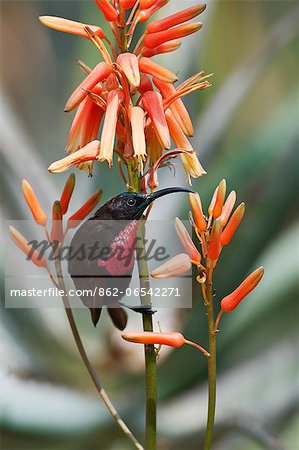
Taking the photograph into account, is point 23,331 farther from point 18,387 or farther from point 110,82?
point 110,82

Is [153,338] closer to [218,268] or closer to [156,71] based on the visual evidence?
[156,71]

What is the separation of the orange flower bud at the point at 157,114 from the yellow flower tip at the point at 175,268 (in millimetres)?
76

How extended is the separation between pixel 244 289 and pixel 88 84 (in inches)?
6.6

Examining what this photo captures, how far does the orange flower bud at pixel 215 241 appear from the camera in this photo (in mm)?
398

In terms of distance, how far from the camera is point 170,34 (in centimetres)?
43

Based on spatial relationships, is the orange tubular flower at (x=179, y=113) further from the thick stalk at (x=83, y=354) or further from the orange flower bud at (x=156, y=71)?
the thick stalk at (x=83, y=354)

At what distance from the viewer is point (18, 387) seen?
0.94m

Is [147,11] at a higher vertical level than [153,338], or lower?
higher

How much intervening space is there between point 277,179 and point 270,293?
0.61ft

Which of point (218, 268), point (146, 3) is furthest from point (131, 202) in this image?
point (218, 268)

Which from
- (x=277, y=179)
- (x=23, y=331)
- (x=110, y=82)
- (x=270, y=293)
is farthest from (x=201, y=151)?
(x=110, y=82)

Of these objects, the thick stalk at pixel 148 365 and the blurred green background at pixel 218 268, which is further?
the blurred green background at pixel 218 268

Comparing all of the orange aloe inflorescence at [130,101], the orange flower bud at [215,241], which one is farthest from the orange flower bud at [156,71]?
the orange flower bud at [215,241]

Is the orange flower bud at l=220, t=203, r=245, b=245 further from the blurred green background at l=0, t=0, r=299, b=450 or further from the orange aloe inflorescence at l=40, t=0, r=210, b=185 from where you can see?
the blurred green background at l=0, t=0, r=299, b=450
